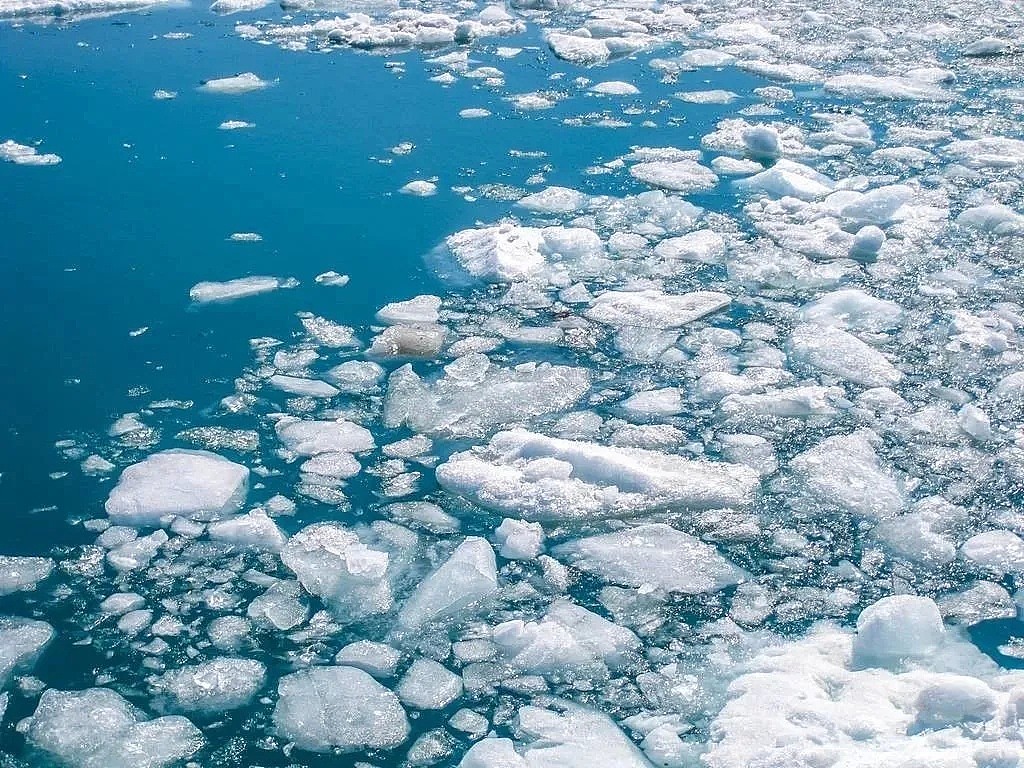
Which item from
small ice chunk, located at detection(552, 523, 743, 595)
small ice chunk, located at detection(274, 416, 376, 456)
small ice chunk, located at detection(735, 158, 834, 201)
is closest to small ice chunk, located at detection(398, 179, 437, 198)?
small ice chunk, located at detection(735, 158, 834, 201)

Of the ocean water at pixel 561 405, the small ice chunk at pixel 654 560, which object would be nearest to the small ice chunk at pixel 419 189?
the ocean water at pixel 561 405

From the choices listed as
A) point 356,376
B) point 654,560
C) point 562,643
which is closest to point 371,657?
point 562,643

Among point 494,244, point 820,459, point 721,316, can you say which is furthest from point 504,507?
point 494,244

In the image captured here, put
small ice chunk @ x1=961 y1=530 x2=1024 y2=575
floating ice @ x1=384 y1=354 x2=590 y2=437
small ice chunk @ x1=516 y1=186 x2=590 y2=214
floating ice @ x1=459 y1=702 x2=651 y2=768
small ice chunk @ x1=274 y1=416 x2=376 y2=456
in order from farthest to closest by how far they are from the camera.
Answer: small ice chunk @ x1=516 y1=186 x2=590 y2=214, floating ice @ x1=384 y1=354 x2=590 y2=437, small ice chunk @ x1=274 y1=416 x2=376 y2=456, small ice chunk @ x1=961 y1=530 x2=1024 y2=575, floating ice @ x1=459 y1=702 x2=651 y2=768

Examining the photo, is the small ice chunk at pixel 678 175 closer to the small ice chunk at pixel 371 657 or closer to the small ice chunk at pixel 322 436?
the small ice chunk at pixel 322 436

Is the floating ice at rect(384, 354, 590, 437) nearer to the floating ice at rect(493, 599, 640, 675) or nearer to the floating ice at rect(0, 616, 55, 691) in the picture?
the floating ice at rect(493, 599, 640, 675)

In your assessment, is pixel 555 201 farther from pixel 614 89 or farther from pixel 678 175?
pixel 614 89
